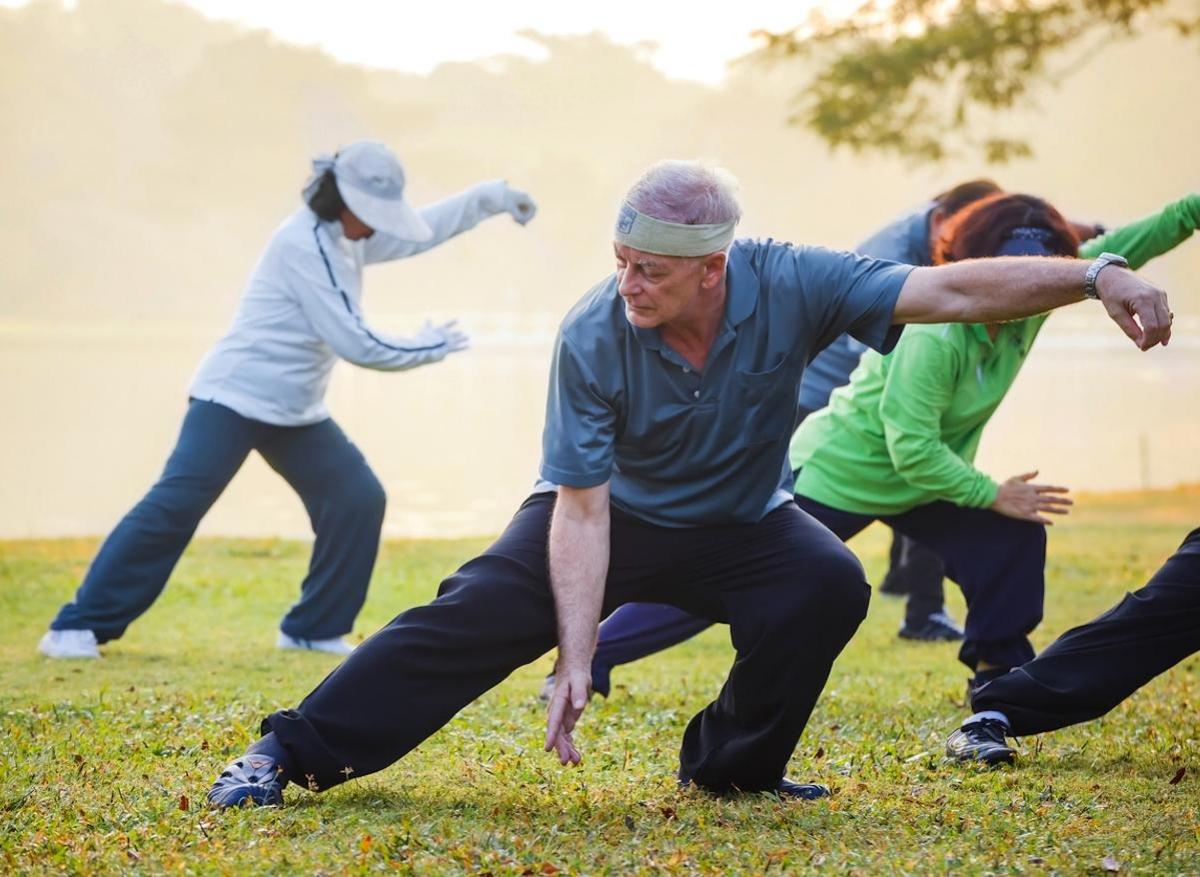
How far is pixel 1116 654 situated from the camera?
5.18 m

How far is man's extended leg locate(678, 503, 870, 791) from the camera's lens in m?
4.58

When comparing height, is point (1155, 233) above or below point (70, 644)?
above

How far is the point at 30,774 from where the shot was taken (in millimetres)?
5207

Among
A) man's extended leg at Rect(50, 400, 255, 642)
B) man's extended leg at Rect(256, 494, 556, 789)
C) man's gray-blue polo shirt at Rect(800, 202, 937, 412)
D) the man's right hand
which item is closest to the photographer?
man's extended leg at Rect(256, 494, 556, 789)

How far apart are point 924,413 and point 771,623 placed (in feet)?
5.83

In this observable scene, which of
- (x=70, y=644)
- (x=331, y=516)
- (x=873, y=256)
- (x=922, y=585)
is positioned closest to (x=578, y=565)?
(x=873, y=256)

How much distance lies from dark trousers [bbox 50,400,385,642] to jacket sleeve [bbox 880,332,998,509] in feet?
9.86

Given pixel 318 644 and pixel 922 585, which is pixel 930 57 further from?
pixel 318 644

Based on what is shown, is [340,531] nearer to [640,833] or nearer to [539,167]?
[640,833]

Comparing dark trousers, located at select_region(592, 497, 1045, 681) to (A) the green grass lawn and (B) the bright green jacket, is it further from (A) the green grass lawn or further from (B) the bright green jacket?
(A) the green grass lawn

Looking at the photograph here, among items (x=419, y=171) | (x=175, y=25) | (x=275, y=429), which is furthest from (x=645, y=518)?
(x=175, y=25)

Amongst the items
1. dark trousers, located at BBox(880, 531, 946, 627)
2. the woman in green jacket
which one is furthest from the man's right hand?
dark trousers, located at BBox(880, 531, 946, 627)

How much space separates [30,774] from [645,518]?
6.92ft

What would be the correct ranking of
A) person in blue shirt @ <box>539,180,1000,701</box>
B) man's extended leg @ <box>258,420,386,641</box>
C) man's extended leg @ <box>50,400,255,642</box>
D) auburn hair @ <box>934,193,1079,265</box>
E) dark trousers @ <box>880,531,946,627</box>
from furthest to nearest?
dark trousers @ <box>880,531,946,627</box>
man's extended leg @ <box>258,420,386,641</box>
man's extended leg @ <box>50,400,255,642</box>
person in blue shirt @ <box>539,180,1000,701</box>
auburn hair @ <box>934,193,1079,265</box>
